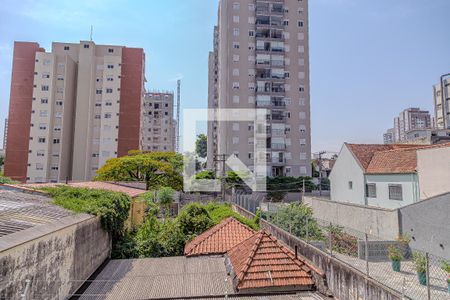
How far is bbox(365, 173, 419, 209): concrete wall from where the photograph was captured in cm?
1886

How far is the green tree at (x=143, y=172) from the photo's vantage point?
39719 millimetres

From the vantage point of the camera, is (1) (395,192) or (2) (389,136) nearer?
(1) (395,192)

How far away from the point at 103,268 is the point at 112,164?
105ft

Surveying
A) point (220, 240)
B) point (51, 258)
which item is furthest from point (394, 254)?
point (51, 258)

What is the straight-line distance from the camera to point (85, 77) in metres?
56.6

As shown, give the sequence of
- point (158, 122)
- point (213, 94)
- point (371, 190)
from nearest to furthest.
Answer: point (371, 190) → point (213, 94) → point (158, 122)

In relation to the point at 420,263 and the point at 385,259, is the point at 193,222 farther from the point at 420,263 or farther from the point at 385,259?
the point at 420,263

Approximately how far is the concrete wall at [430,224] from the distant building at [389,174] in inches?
111

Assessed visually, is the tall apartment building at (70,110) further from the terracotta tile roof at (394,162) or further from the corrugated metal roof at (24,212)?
the corrugated metal roof at (24,212)

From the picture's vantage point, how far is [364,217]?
16.9 m

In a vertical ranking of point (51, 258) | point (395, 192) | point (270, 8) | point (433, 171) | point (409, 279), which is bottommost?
point (409, 279)

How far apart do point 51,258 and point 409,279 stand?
9.76 meters

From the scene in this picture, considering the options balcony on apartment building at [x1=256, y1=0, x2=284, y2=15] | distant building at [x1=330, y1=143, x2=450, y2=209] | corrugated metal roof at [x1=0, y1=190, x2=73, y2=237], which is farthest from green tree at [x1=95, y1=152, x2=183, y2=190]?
balcony on apartment building at [x1=256, y1=0, x2=284, y2=15]

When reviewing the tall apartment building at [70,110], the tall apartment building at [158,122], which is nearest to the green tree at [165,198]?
the tall apartment building at [70,110]
